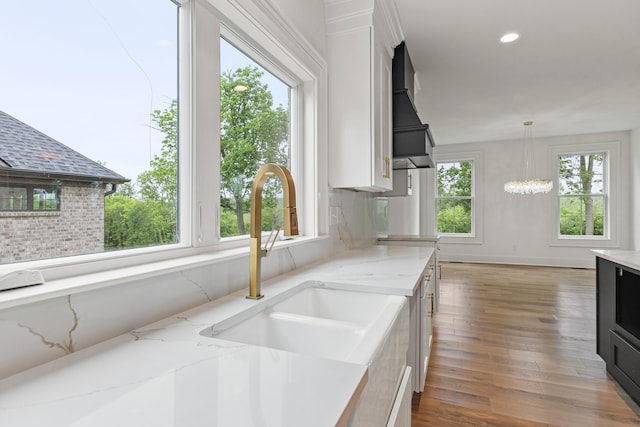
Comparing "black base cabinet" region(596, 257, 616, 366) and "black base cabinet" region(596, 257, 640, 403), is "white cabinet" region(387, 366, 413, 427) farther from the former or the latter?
"black base cabinet" region(596, 257, 616, 366)

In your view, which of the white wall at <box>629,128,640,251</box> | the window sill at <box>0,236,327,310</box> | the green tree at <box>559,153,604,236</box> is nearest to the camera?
the window sill at <box>0,236,327,310</box>

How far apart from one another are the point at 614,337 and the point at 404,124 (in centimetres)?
206

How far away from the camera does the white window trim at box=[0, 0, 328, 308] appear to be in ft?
2.60

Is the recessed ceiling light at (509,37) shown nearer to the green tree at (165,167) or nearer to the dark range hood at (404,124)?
the dark range hood at (404,124)

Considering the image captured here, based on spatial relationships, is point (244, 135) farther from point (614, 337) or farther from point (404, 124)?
point (614, 337)

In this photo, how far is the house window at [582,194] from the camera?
643 cm

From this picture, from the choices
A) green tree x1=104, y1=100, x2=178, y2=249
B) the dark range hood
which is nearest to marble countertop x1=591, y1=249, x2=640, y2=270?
the dark range hood

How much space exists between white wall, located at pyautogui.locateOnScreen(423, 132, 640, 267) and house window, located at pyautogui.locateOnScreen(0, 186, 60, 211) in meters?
7.48

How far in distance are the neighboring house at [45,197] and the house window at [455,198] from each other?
7376mm

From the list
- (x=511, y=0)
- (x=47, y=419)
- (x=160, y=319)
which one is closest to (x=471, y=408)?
(x=160, y=319)

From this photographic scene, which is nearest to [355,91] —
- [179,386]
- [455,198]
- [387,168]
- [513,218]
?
[387,168]

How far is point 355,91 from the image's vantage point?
2166mm

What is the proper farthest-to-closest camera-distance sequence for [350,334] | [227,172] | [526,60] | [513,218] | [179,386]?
[513,218], [526,60], [227,172], [350,334], [179,386]

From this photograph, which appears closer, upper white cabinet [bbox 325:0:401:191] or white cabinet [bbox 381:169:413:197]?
upper white cabinet [bbox 325:0:401:191]
